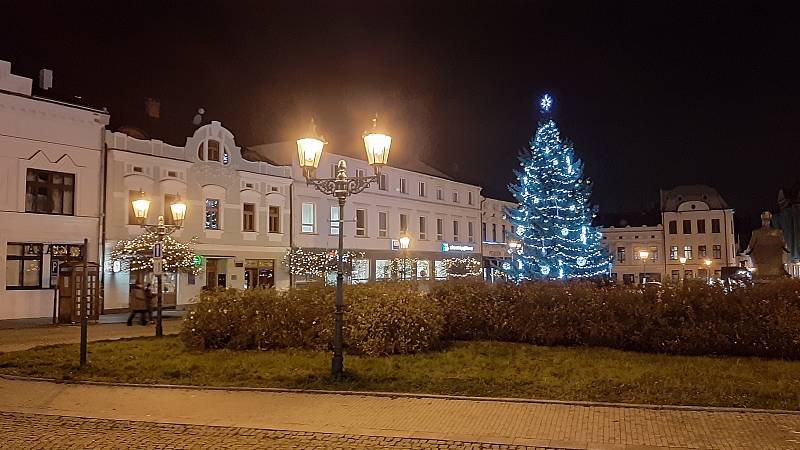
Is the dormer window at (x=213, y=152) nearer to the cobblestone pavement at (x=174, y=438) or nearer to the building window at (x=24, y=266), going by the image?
the building window at (x=24, y=266)

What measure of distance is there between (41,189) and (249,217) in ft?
38.9

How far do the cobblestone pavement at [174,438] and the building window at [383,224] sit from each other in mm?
38772

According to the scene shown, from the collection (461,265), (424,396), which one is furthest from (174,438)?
(461,265)

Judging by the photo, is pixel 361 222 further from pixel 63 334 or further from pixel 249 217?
pixel 63 334

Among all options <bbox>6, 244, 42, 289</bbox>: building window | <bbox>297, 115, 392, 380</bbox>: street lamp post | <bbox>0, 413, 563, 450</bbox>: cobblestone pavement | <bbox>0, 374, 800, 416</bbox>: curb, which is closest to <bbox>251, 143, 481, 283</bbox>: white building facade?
<bbox>6, 244, 42, 289</bbox>: building window

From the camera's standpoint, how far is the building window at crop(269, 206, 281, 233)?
39.6m

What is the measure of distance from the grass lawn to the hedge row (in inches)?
20.1

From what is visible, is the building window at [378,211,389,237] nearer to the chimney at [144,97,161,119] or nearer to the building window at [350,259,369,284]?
the building window at [350,259,369,284]

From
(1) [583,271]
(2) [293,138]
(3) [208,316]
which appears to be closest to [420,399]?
(3) [208,316]

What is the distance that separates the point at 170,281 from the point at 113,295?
11.3 feet

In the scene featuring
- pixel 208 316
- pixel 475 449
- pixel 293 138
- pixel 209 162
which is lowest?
pixel 475 449

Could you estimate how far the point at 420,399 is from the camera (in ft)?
34.6

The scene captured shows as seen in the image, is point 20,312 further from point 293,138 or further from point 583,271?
point 583,271

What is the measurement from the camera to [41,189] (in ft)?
94.0
